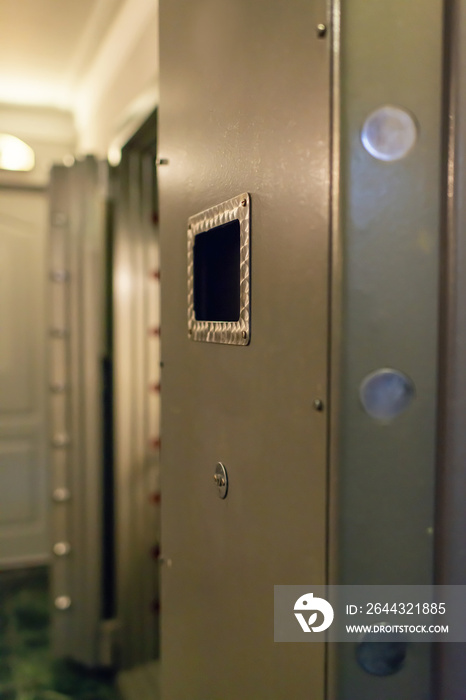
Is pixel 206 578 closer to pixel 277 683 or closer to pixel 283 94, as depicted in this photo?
pixel 277 683

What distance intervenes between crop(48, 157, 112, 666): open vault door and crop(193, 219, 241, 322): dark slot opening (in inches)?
59.0

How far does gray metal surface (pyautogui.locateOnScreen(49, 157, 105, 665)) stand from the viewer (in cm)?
230

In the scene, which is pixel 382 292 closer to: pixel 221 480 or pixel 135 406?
pixel 221 480

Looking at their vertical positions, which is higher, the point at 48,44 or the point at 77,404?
the point at 48,44

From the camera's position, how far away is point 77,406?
7.60 feet

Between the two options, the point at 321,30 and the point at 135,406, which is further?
the point at 135,406

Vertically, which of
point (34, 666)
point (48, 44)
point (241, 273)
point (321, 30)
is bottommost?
point (34, 666)

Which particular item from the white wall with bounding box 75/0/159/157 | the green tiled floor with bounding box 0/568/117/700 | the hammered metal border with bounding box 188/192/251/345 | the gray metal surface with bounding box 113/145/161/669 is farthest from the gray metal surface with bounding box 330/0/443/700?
the green tiled floor with bounding box 0/568/117/700

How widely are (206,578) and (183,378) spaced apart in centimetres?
30

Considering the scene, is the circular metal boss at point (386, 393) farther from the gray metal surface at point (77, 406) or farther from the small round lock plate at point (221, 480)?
the gray metal surface at point (77, 406)

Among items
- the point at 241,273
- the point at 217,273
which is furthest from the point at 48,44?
the point at 241,273

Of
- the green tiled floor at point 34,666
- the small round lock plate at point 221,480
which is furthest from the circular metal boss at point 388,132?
the green tiled floor at point 34,666

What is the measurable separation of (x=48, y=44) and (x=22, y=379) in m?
1.75

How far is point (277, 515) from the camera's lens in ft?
2.18
